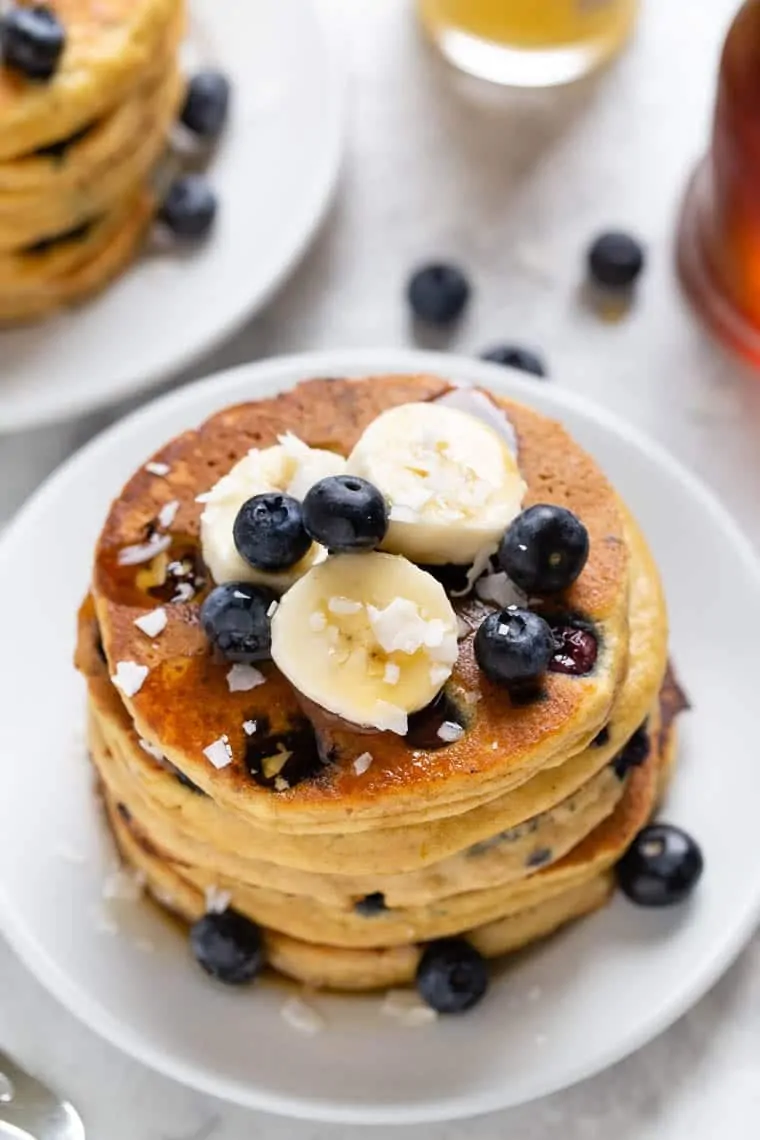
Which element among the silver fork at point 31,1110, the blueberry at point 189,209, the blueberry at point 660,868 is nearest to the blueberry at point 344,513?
the blueberry at point 660,868

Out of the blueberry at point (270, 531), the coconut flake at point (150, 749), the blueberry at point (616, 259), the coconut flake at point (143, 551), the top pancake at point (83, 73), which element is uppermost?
the top pancake at point (83, 73)

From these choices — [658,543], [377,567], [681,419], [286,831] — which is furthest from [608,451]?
[286,831]

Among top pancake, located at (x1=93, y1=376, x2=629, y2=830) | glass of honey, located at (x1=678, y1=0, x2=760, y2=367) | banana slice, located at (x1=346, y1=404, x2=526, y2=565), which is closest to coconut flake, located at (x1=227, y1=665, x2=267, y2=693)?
top pancake, located at (x1=93, y1=376, x2=629, y2=830)

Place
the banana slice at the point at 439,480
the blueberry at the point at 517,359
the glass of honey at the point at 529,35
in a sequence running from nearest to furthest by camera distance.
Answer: the banana slice at the point at 439,480 < the blueberry at the point at 517,359 < the glass of honey at the point at 529,35

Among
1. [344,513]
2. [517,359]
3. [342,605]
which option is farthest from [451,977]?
[517,359]

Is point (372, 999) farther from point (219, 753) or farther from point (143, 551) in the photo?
point (143, 551)

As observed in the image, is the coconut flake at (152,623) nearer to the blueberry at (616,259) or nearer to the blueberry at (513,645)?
the blueberry at (513,645)
